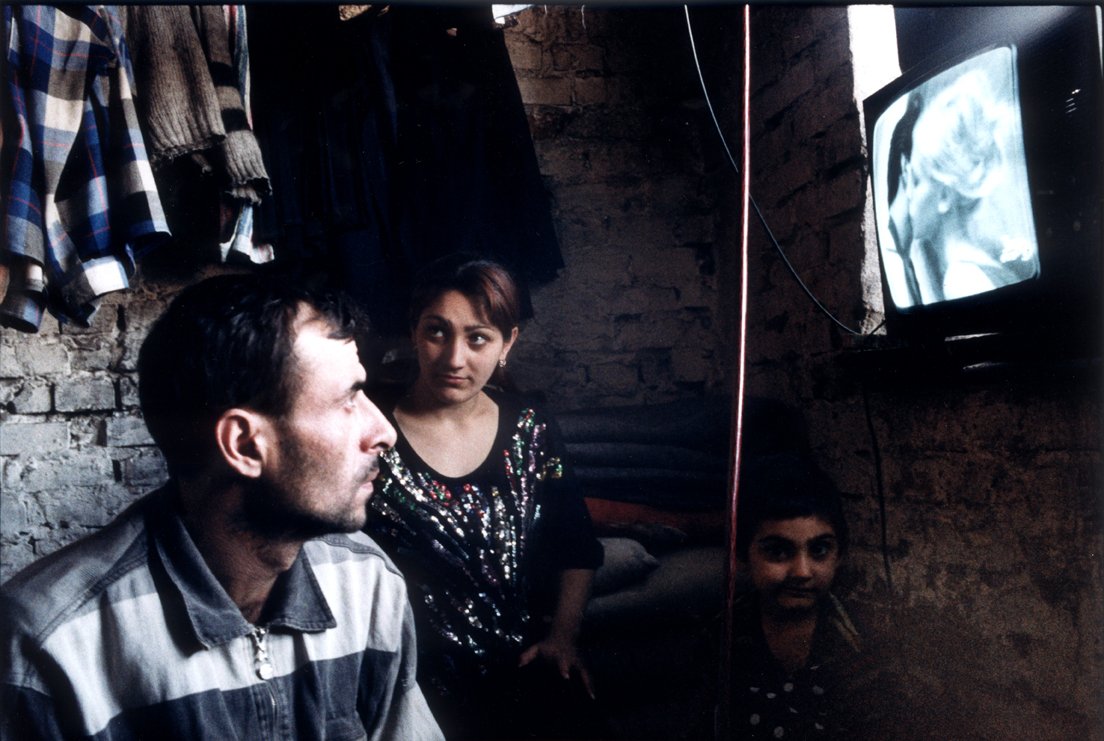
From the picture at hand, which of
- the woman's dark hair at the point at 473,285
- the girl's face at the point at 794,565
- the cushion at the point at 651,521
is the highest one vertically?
the woman's dark hair at the point at 473,285

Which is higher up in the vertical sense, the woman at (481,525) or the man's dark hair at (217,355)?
the man's dark hair at (217,355)

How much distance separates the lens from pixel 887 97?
4.37ft

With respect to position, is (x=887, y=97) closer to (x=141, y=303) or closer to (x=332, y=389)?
(x=332, y=389)

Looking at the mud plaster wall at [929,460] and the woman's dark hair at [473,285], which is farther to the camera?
the woman's dark hair at [473,285]

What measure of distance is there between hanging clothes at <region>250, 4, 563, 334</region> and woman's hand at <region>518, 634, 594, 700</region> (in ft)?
2.11

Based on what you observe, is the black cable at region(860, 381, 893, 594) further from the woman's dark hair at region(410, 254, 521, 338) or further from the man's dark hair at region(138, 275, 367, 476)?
the man's dark hair at region(138, 275, 367, 476)

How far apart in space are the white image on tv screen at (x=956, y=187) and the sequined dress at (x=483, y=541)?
2.40ft

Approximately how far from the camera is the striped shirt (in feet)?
3.72

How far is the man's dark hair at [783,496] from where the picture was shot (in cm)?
143

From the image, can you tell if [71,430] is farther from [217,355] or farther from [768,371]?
[768,371]

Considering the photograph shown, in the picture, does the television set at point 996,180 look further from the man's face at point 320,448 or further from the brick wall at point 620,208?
the man's face at point 320,448

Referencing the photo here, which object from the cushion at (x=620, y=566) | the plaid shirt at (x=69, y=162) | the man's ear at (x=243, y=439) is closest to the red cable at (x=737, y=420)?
the cushion at (x=620, y=566)

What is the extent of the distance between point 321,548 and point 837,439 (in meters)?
1.01

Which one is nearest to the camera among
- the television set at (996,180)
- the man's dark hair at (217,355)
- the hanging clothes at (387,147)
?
the television set at (996,180)
